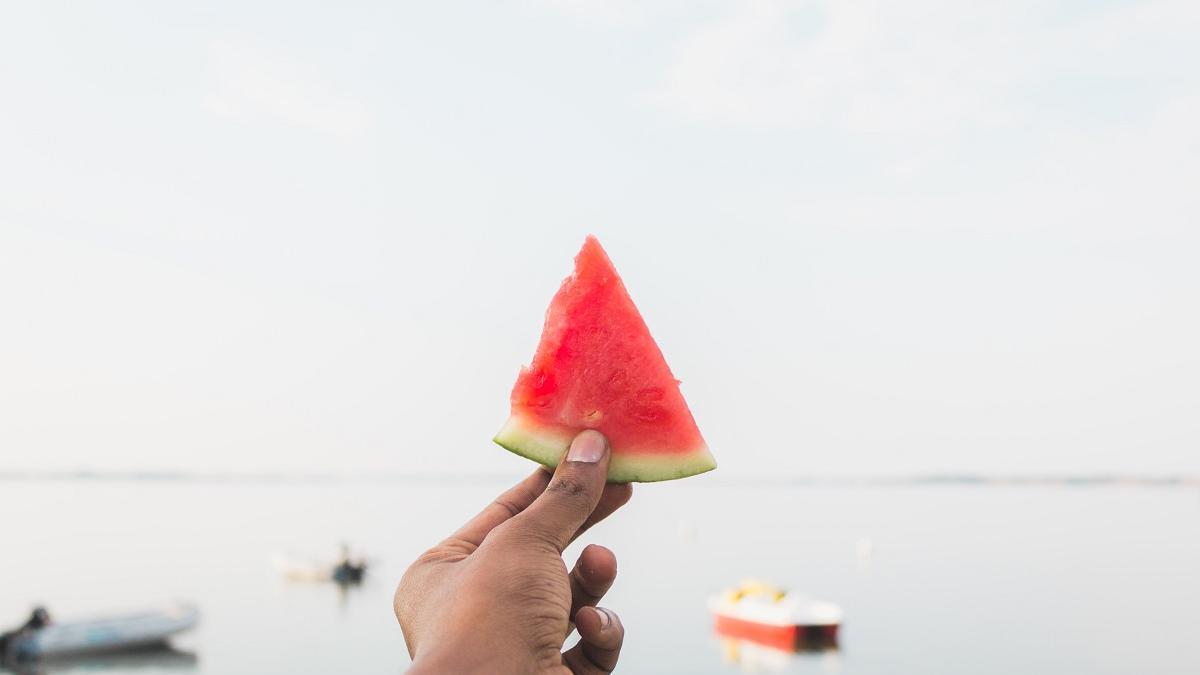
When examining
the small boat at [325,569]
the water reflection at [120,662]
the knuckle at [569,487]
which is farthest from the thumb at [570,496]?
the small boat at [325,569]

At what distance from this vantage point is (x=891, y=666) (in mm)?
26281

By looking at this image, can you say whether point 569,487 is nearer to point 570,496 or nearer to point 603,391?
point 570,496

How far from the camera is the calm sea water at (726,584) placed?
26891 mm

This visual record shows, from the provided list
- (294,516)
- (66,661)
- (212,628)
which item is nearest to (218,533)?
(294,516)

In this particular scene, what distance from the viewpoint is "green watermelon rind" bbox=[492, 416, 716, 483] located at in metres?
2.39

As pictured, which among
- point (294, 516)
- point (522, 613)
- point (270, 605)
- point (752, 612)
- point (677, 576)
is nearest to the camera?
point (522, 613)

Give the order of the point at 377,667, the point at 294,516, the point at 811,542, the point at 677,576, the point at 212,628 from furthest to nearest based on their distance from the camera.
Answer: the point at 294,516 → the point at 811,542 → the point at 677,576 → the point at 212,628 → the point at 377,667

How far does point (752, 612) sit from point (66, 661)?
18157mm

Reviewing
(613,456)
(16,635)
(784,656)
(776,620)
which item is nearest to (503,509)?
(613,456)

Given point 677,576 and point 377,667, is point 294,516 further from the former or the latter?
point 377,667

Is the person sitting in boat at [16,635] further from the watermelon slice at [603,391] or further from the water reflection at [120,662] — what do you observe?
the watermelon slice at [603,391]

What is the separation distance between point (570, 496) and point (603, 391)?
17.1 inches

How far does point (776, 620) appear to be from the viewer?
26922 millimetres

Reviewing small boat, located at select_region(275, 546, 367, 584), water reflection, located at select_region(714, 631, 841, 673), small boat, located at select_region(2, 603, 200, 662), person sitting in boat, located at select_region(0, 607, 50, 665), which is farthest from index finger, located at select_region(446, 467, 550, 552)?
small boat, located at select_region(275, 546, 367, 584)
